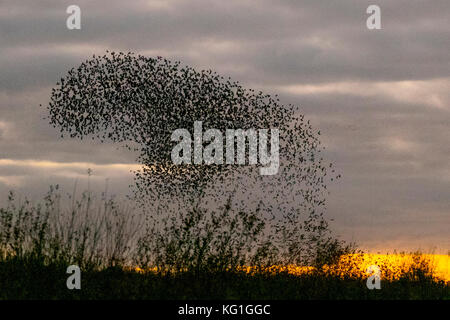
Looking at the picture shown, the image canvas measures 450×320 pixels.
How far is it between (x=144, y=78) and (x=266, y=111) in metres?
3.95

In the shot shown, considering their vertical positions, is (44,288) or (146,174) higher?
(146,174)

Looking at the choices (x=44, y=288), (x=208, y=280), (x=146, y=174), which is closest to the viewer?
(x=44, y=288)

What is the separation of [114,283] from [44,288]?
1.15 m

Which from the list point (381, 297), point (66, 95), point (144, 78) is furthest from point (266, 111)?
point (381, 297)

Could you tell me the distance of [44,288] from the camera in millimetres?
10422
